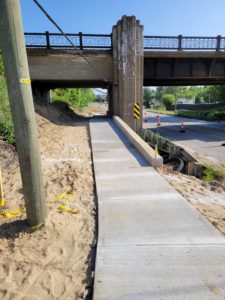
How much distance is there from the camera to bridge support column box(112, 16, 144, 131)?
16.1 meters

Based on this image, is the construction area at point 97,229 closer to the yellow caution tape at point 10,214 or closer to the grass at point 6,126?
the yellow caution tape at point 10,214

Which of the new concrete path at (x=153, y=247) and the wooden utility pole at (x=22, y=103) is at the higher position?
the wooden utility pole at (x=22, y=103)

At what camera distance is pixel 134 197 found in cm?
460

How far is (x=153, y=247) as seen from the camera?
306 centimetres

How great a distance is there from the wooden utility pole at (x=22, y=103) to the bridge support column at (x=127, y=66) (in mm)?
14579

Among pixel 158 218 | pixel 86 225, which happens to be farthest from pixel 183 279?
pixel 86 225

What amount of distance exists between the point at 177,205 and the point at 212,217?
0.61m

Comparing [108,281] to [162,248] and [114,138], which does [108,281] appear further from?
[114,138]

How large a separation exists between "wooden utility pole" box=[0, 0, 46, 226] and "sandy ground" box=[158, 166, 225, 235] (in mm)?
2835

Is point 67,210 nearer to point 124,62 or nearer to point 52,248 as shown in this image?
point 52,248

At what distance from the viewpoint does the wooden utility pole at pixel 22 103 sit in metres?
2.67

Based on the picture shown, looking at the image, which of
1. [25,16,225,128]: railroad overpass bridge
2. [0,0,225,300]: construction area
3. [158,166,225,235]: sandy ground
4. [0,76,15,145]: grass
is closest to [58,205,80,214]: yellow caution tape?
[0,0,225,300]: construction area

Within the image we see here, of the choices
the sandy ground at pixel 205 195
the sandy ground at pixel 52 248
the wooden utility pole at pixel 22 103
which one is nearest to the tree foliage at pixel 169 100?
the sandy ground at pixel 205 195

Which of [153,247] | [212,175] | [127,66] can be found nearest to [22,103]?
[153,247]
